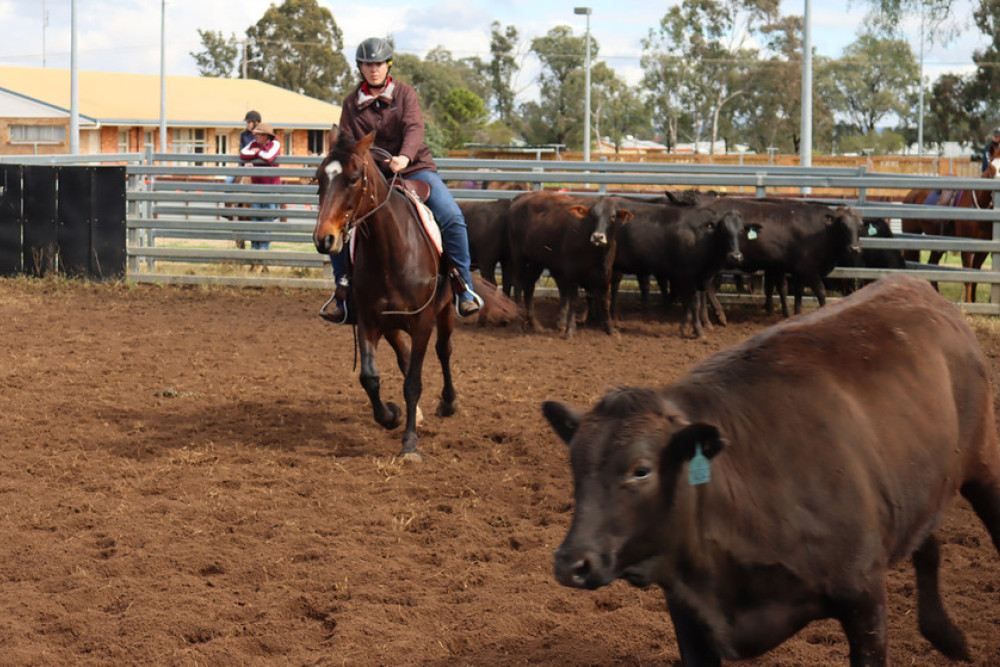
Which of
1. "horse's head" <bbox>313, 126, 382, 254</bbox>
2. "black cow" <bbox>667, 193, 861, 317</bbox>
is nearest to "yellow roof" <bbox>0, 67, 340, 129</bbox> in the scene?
"black cow" <bbox>667, 193, 861, 317</bbox>

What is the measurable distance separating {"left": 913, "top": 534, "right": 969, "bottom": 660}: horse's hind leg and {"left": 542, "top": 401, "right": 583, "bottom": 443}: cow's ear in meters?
1.74

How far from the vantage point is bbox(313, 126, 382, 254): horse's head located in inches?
267

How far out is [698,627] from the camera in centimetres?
339

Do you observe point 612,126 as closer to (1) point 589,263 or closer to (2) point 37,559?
(1) point 589,263

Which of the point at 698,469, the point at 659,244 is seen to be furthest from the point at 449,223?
the point at 659,244

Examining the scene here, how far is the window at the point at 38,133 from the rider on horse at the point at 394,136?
1581 inches

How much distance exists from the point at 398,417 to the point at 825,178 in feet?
29.9

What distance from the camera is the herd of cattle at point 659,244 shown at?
514 inches

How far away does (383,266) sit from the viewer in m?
7.47

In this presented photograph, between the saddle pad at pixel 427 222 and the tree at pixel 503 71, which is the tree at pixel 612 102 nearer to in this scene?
the tree at pixel 503 71

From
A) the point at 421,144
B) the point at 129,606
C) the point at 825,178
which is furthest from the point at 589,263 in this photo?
the point at 129,606

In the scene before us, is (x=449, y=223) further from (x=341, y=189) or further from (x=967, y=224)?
(x=967, y=224)

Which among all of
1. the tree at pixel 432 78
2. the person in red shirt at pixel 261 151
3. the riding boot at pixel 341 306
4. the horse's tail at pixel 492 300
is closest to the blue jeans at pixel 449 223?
the horse's tail at pixel 492 300

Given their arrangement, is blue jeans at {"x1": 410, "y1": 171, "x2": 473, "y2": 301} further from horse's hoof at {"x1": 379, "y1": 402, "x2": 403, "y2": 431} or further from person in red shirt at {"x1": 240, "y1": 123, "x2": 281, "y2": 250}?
person in red shirt at {"x1": 240, "y1": 123, "x2": 281, "y2": 250}
